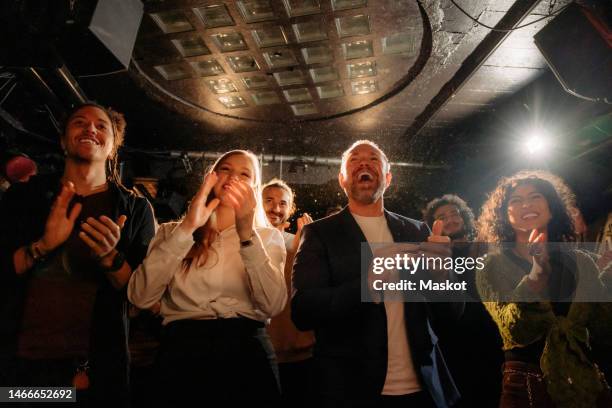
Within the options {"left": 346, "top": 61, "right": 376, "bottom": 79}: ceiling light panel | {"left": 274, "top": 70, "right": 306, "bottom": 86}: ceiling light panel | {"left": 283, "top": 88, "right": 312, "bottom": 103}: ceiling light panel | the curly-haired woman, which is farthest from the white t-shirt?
{"left": 283, "top": 88, "right": 312, "bottom": 103}: ceiling light panel

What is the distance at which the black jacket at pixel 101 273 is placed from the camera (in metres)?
1.69

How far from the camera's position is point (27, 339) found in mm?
1650

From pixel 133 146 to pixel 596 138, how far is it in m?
7.39

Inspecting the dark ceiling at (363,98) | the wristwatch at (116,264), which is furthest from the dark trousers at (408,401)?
the dark ceiling at (363,98)

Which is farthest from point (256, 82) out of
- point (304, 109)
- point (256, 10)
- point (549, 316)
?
point (549, 316)

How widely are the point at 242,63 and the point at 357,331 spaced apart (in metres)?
4.22

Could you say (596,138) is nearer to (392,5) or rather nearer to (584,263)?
(392,5)

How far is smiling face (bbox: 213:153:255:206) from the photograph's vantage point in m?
1.96

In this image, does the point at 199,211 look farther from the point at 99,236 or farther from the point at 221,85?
the point at 221,85

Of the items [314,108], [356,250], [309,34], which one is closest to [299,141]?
[314,108]

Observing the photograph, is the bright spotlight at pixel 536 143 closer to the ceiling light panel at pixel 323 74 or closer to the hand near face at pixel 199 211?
the ceiling light panel at pixel 323 74

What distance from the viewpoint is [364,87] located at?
18.4ft

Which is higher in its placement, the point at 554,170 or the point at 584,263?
the point at 554,170

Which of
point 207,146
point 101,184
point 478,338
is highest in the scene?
point 207,146
